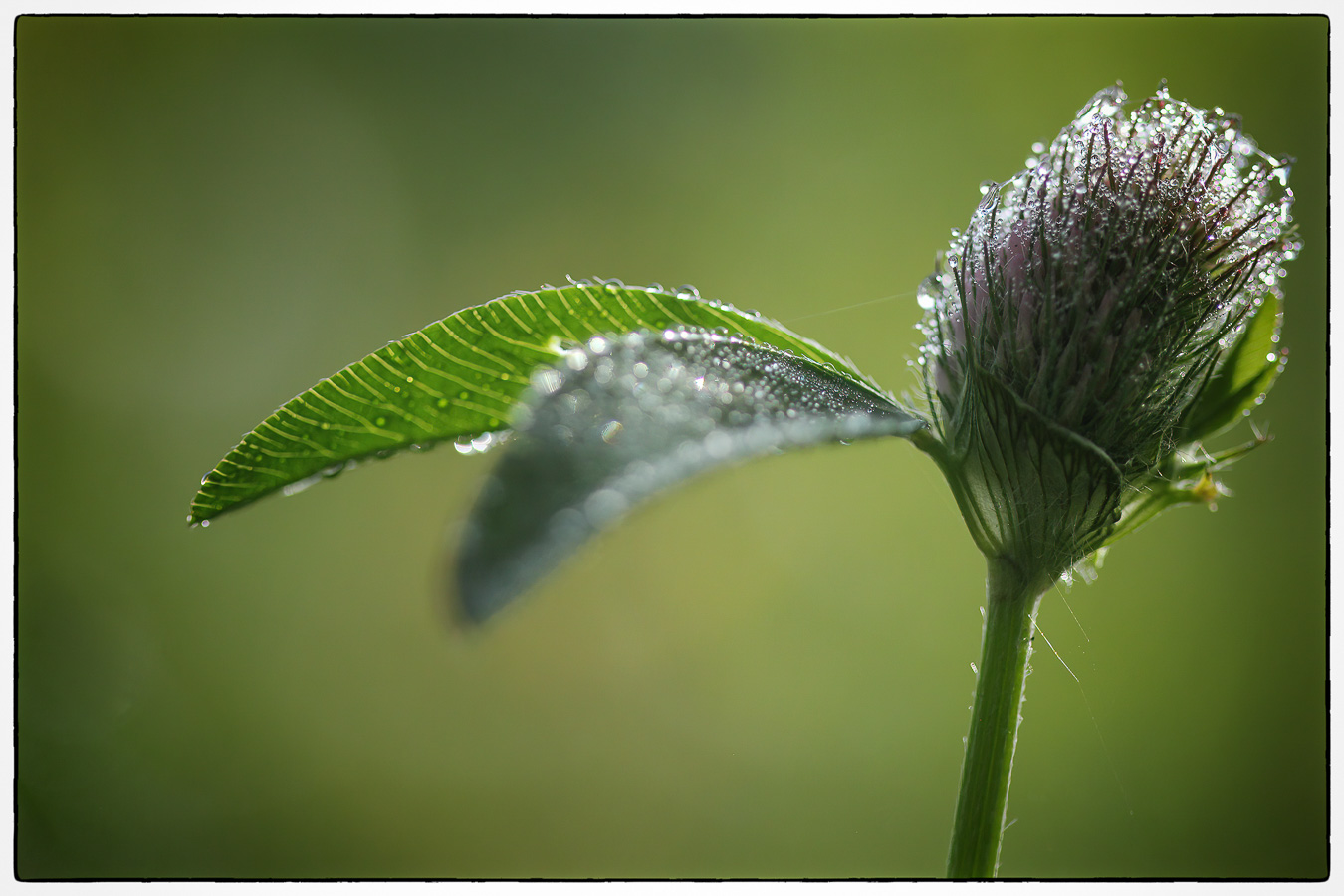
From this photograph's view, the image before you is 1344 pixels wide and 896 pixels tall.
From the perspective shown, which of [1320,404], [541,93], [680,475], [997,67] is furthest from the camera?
[541,93]

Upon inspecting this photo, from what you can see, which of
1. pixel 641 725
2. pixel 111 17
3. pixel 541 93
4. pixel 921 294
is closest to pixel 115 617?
pixel 641 725

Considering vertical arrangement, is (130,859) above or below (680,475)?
below

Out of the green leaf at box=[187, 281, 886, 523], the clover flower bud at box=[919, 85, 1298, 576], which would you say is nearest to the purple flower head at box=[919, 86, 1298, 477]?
the clover flower bud at box=[919, 85, 1298, 576]

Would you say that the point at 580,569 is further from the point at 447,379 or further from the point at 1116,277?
the point at 1116,277

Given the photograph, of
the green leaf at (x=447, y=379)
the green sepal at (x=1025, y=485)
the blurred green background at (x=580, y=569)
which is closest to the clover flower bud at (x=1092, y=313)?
the green sepal at (x=1025, y=485)

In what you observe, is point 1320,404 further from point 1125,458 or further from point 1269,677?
point 1125,458

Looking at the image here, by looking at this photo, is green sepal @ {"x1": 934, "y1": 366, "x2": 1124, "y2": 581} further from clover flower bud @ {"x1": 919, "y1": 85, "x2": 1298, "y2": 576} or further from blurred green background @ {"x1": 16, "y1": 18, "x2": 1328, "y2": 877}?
blurred green background @ {"x1": 16, "y1": 18, "x2": 1328, "y2": 877}
